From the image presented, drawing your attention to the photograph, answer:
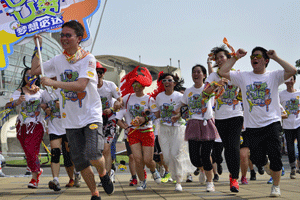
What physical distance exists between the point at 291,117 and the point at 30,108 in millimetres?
5921

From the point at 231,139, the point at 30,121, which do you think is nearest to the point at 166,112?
the point at 231,139

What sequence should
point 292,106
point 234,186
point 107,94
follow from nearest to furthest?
point 234,186 → point 107,94 → point 292,106

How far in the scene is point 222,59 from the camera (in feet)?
25.1

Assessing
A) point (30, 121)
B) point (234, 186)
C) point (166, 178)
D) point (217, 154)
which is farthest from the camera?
point (217, 154)

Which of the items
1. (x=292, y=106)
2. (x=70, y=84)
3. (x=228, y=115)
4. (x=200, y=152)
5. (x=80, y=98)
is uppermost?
(x=70, y=84)

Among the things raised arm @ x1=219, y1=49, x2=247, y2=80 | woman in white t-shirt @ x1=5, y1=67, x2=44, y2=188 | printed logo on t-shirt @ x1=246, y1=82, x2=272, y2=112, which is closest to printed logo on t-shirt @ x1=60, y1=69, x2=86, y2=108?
raised arm @ x1=219, y1=49, x2=247, y2=80

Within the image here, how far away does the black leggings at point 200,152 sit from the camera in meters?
7.57

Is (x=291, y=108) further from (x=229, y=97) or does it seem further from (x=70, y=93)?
(x=70, y=93)

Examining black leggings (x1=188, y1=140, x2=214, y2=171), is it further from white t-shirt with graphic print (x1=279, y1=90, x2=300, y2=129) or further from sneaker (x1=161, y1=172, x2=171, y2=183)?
white t-shirt with graphic print (x1=279, y1=90, x2=300, y2=129)

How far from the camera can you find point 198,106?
7.79 meters

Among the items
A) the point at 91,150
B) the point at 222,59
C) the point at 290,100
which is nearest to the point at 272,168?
the point at 222,59

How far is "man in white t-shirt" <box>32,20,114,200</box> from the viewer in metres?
5.30

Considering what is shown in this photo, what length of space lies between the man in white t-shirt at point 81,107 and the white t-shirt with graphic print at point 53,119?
10.1 ft

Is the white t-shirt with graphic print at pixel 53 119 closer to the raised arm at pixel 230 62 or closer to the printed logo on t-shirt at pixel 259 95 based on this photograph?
the raised arm at pixel 230 62
